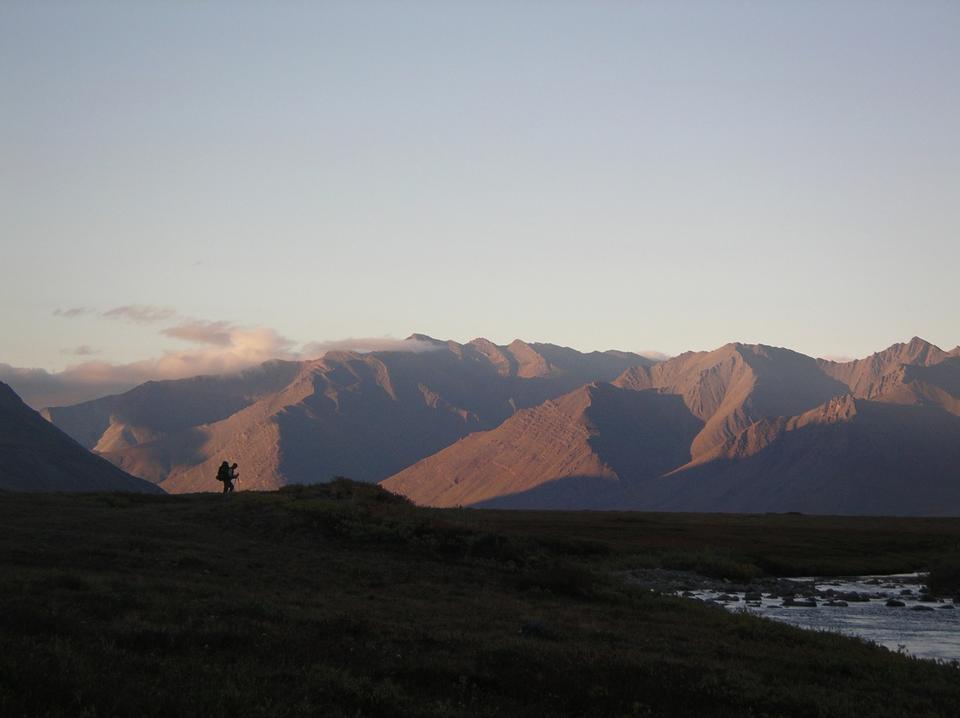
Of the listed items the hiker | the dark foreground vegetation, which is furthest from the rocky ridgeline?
the hiker

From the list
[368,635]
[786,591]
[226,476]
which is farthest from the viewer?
[226,476]

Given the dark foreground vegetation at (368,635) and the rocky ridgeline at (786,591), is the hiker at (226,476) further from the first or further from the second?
the rocky ridgeline at (786,591)

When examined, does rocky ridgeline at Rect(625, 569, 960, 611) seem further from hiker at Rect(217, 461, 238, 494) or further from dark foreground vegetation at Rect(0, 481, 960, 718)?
hiker at Rect(217, 461, 238, 494)

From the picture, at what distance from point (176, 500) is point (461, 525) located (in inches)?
915

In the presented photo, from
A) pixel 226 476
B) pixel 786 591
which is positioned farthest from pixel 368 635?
pixel 226 476

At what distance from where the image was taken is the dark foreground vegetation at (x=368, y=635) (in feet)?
64.5

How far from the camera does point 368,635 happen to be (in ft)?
86.7

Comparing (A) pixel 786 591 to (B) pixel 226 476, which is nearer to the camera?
(A) pixel 786 591

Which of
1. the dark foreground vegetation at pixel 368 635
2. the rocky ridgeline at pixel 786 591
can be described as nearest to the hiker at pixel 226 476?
the dark foreground vegetation at pixel 368 635

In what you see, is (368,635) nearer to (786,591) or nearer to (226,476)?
(786,591)

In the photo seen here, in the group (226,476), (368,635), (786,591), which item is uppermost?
(226,476)

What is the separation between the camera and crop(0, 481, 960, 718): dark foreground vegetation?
1967 centimetres

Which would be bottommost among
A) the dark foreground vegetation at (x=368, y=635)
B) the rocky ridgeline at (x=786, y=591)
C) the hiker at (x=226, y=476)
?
the rocky ridgeline at (x=786, y=591)

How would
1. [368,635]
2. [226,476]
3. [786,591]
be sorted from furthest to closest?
[226,476], [786,591], [368,635]
